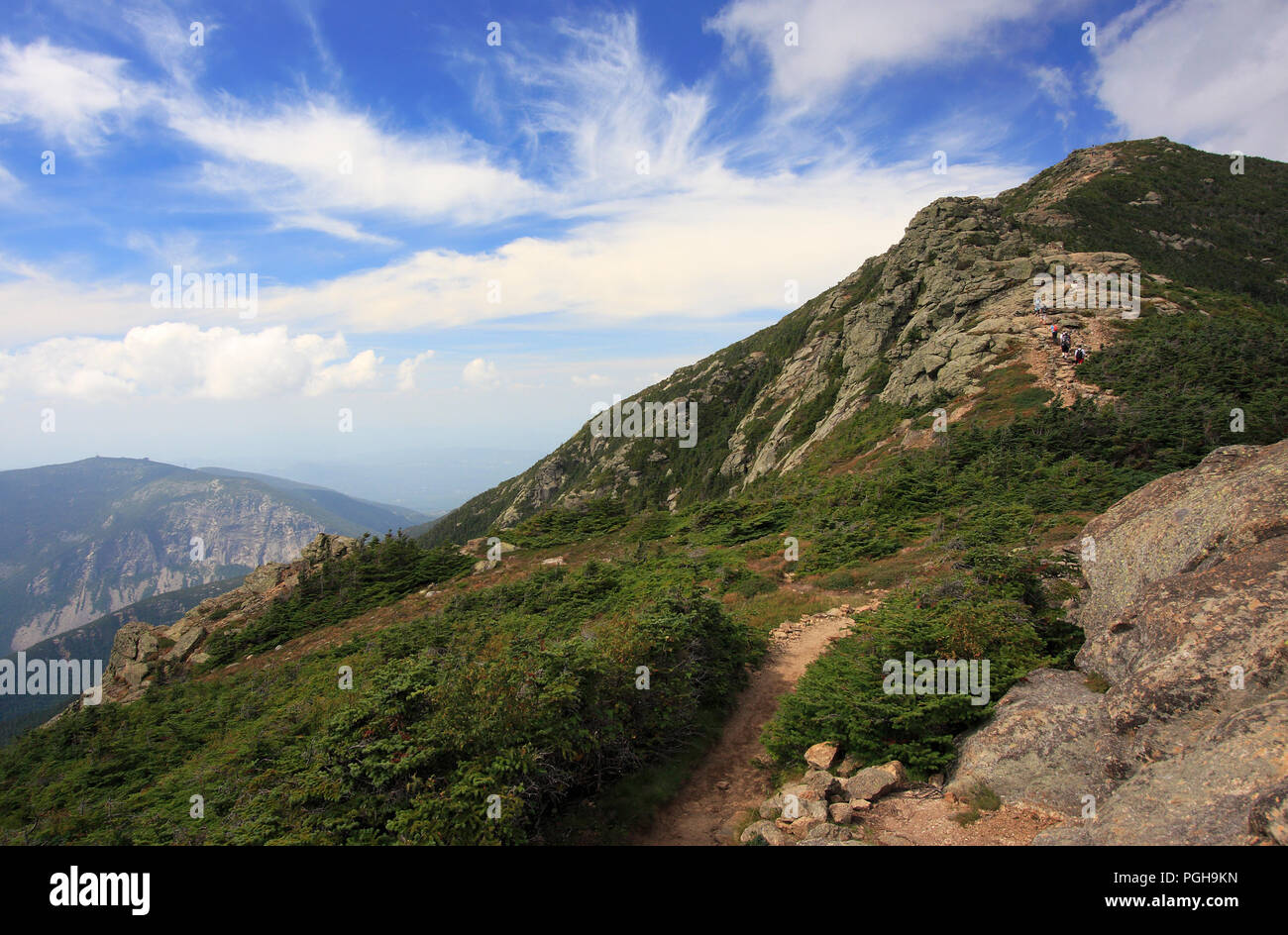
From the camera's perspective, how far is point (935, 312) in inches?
1890

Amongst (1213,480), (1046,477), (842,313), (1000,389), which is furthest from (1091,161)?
(1213,480)

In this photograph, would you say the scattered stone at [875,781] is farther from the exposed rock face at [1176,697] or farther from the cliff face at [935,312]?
the cliff face at [935,312]

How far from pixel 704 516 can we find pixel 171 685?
2803 centimetres

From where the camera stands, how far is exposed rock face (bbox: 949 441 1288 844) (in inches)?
195

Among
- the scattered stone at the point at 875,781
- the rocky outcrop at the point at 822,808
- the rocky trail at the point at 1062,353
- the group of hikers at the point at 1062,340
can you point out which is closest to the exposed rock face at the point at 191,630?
the rocky outcrop at the point at 822,808

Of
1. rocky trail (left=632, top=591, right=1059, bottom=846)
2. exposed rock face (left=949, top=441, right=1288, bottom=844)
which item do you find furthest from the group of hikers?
rocky trail (left=632, top=591, right=1059, bottom=846)

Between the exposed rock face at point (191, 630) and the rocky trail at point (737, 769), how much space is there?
29.6 m

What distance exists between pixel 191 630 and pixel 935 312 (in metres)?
60.2

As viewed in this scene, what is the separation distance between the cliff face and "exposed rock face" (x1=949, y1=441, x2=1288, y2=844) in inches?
952

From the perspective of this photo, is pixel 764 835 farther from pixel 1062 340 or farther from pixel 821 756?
pixel 1062 340

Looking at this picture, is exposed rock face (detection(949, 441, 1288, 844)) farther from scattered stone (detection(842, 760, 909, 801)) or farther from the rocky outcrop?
the rocky outcrop

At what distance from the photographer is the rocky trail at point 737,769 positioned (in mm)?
9211
